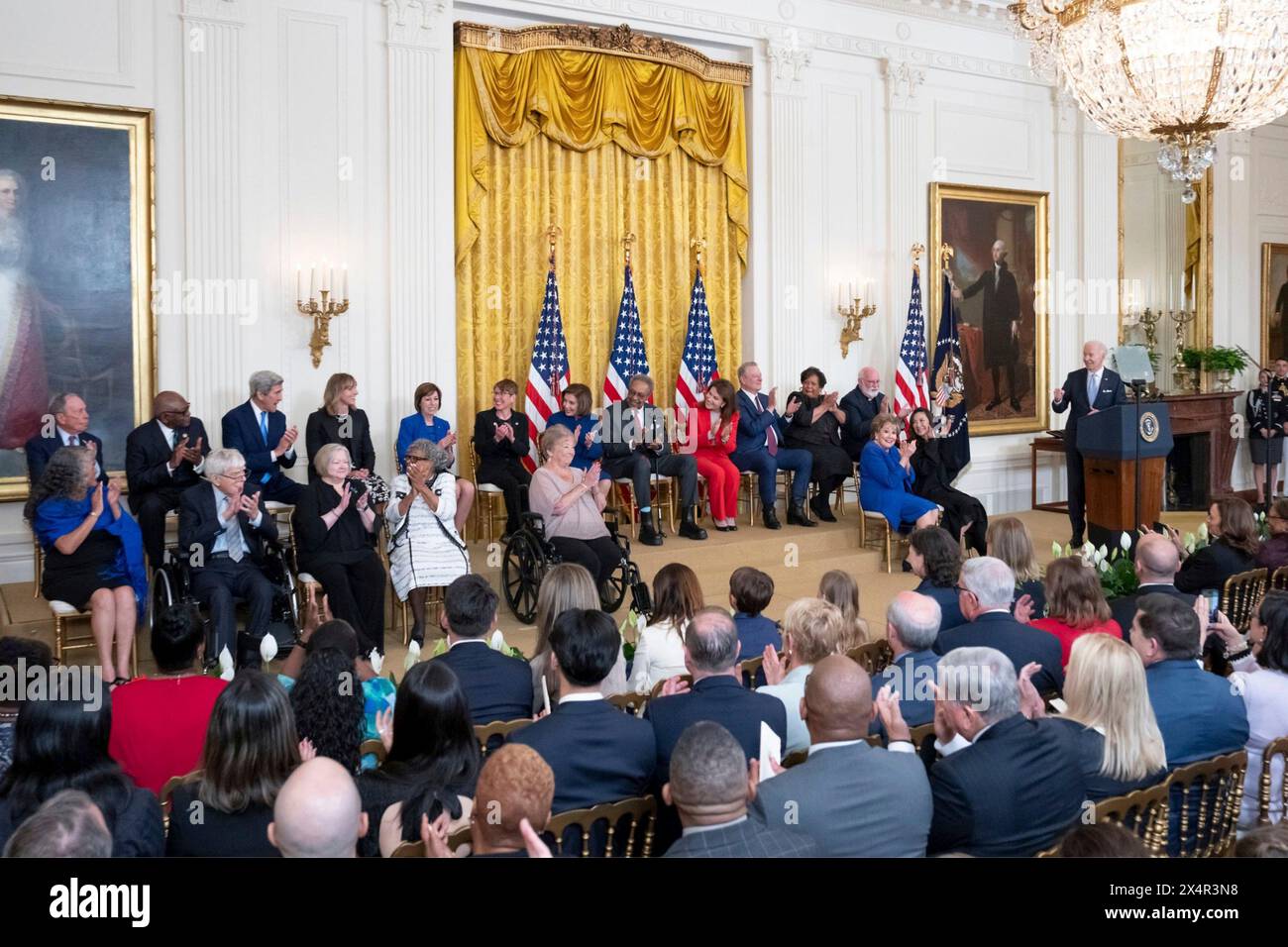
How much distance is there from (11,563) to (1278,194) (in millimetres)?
15291

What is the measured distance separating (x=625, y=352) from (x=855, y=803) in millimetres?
8092

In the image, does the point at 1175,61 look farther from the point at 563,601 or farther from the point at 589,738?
the point at 589,738

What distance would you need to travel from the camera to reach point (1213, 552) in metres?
6.81

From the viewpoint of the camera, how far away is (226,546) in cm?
708

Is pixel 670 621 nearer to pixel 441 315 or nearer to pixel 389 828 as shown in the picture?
pixel 389 828

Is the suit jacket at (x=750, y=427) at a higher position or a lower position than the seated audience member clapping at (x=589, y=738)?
higher

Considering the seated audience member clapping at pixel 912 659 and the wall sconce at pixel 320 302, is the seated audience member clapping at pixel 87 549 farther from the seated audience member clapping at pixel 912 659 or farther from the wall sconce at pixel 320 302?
the seated audience member clapping at pixel 912 659

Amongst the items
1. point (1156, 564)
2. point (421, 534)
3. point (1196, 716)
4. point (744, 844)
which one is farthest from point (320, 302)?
point (744, 844)

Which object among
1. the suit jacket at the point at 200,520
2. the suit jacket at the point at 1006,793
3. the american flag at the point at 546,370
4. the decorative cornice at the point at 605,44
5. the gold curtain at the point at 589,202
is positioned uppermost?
the decorative cornice at the point at 605,44

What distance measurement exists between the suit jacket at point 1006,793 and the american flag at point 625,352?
7703mm

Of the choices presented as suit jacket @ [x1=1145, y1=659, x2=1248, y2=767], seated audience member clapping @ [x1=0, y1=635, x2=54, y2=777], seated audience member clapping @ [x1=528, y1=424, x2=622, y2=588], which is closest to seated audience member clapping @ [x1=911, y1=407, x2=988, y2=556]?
seated audience member clapping @ [x1=528, y1=424, x2=622, y2=588]

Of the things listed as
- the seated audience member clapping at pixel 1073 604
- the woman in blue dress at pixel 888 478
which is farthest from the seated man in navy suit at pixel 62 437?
the woman in blue dress at pixel 888 478

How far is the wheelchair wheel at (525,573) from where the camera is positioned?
26.5 ft
